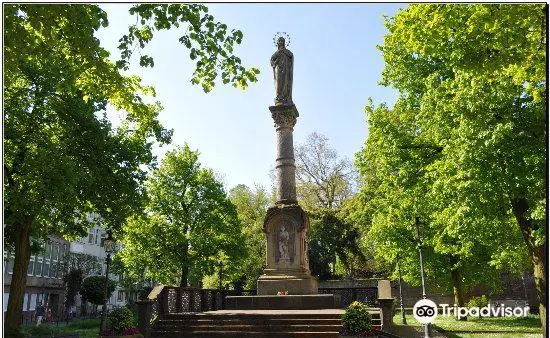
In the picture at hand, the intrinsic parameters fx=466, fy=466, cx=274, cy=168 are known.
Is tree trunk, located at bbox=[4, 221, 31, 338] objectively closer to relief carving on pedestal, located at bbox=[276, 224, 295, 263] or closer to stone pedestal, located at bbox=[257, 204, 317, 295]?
stone pedestal, located at bbox=[257, 204, 317, 295]

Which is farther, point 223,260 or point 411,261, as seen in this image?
point 223,260

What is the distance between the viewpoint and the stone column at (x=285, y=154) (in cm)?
2161

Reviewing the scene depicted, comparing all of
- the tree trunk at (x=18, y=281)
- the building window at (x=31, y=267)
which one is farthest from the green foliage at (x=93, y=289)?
the tree trunk at (x=18, y=281)

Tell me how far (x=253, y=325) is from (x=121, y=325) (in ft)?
14.0

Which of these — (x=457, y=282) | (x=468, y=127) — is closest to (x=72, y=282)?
(x=457, y=282)

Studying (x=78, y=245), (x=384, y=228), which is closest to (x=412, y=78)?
(x=384, y=228)

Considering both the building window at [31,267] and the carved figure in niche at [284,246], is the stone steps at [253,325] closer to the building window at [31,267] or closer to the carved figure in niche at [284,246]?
the carved figure in niche at [284,246]

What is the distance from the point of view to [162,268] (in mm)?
32906

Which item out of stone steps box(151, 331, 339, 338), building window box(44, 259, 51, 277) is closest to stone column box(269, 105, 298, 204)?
stone steps box(151, 331, 339, 338)

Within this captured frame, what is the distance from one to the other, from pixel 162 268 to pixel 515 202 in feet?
79.8

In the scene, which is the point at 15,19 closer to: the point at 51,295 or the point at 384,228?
the point at 384,228

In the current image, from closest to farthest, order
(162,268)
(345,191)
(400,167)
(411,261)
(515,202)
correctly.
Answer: (515,202)
(400,167)
(411,261)
(162,268)
(345,191)

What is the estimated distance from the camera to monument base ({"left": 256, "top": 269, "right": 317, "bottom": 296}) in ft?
65.4

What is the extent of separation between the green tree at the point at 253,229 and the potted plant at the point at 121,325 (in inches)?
1042
